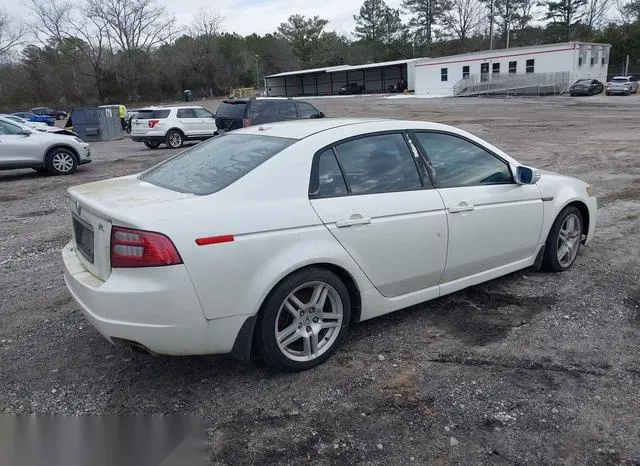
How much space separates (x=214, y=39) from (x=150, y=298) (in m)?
96.0

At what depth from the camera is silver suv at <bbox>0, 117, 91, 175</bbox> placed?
12.7 metres

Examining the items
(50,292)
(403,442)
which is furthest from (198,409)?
(50,292)

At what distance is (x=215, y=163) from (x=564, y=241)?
11.1 feet

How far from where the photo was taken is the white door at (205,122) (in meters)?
20.8

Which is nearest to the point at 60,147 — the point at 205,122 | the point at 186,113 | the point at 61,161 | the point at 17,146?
the point at 61,161

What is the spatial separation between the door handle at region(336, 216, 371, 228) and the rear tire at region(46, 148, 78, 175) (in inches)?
473

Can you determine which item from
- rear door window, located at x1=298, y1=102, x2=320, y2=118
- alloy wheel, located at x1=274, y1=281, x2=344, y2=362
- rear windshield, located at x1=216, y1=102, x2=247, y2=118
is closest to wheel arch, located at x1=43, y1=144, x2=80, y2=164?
rear windshield, located at x1=216, y1=102, x2=247, y2=118

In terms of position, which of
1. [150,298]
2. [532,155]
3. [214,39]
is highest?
[214,39]

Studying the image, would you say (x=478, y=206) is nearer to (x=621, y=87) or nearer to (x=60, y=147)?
(x=60, y=147)

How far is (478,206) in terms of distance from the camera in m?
4.15

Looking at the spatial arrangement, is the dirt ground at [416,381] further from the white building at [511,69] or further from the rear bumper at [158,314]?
the white building at [511,69]

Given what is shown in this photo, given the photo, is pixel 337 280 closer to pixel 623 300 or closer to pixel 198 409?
pixel 198 409

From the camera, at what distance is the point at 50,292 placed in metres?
5.15

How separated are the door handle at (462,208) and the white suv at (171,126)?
1711 cm
